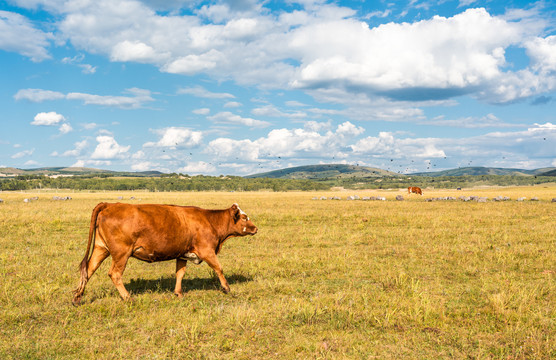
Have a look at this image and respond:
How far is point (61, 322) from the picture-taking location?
24.2 ft

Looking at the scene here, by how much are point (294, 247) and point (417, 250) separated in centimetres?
524

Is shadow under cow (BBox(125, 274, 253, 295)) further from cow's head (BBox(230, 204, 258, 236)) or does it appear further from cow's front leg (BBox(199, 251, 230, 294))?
cow's head (BBox(230, 204, 258, 236))

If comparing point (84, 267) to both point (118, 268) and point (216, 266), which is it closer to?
point (118, 268)

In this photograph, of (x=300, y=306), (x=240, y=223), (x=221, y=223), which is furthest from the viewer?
(x=240, y=223)

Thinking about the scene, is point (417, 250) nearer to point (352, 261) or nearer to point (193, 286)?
point (352, 261)

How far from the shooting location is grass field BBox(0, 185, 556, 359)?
6312 millimetres

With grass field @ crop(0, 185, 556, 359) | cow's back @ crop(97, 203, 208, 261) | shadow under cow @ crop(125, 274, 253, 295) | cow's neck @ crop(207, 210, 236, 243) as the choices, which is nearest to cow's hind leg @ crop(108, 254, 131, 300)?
cow's back @ crop(97, 203, 208, 261)

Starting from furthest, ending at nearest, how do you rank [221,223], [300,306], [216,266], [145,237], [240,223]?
[240,223] < [221,223] < [216,266] < [145,237] < [300,306]

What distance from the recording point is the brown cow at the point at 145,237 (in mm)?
8531

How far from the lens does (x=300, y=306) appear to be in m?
8.23

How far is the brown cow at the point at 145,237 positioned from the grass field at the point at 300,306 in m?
0.77

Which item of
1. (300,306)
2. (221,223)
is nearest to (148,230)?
(221,223)

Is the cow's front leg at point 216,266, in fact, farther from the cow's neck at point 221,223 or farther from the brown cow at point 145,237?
the cow's neck at point 221,223

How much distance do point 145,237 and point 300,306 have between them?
3.96 metres
